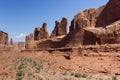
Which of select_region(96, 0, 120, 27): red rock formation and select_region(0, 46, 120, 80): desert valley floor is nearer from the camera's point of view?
select_region(0, 46, 120, 80): desert valley floor

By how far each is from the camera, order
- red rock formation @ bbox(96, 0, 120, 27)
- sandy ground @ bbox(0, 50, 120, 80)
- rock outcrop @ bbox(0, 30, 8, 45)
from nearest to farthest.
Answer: sandy ground @ bbox(0, 50, 120, 80) < red rock formation @ bbox(96, 0, 120, 27) < rock outcrop @ bbox(0, 30, 8, 45)

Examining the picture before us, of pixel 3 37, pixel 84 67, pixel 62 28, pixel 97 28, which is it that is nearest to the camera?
pixel 84 67

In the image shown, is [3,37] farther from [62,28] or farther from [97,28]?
[97,28]

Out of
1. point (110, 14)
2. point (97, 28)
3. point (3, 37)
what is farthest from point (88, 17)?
point (3, 37)

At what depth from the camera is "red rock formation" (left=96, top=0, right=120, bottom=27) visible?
3982cm

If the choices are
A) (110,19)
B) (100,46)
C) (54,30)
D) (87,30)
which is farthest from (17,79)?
(54,30)

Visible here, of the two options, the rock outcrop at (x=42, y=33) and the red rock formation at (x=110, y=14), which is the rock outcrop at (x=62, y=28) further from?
the red rock formation at (x=110, y=14)

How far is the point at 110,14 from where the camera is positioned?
4319 centimetres

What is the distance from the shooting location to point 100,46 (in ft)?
105

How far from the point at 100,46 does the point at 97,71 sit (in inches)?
262

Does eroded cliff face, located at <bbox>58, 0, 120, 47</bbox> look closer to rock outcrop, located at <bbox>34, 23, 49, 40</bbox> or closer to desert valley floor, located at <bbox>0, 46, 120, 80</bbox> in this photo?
desert valley floor, located at <bbox>0, 46, 120, 80</bbox>

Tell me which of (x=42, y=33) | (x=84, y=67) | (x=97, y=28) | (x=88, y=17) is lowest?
(x=84, y=67)

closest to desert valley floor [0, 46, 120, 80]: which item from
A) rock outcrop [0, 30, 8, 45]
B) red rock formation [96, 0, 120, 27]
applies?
red rock formation [96, 0, 120, 27]

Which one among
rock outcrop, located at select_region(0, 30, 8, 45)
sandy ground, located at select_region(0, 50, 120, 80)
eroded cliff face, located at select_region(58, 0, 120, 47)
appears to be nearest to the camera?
sandy ground, located at select_region(0, 50, 120, 80)
